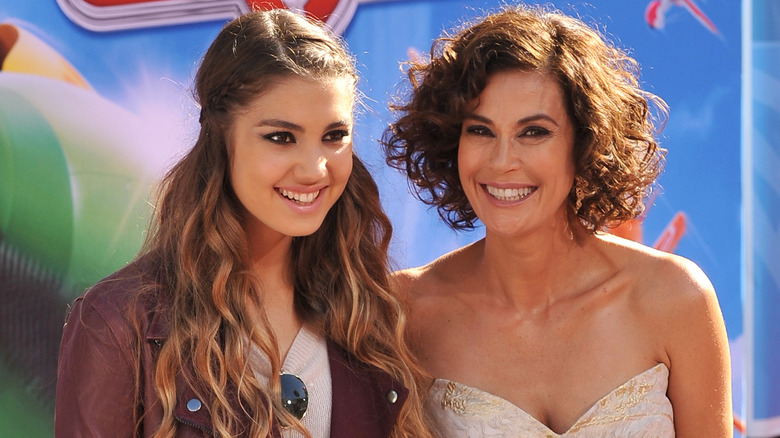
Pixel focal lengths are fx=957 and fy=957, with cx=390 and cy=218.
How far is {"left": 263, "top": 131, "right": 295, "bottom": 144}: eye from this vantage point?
231cm

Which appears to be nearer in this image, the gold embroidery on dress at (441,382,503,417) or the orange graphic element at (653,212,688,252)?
the gold embroidery on dress at (441,382,503,417)

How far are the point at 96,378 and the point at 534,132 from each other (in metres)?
1.28

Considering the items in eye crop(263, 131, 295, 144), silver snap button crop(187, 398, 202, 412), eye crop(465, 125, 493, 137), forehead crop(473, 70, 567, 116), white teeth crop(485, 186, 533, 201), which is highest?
forehead crop(473, 70, 567, 116)

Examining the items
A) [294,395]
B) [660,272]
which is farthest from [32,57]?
[660,272]

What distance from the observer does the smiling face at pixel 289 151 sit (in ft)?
7.55

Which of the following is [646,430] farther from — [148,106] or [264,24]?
[148,106]

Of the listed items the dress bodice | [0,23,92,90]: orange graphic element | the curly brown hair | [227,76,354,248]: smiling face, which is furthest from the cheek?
[0,23,92,90]: orange graphic element

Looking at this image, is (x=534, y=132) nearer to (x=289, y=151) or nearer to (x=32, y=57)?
(x=289, y=151)

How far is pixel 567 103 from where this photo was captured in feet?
8.51

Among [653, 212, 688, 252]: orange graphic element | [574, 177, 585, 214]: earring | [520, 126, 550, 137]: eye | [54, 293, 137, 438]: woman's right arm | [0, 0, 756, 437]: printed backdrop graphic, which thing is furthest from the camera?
[0, 0, 756, 437]: printed backdrop graphic

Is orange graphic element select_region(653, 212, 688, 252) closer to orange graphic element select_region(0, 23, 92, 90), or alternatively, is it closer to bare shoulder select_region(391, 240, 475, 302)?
bare shoulder select_region(391, 240, 475, 302)

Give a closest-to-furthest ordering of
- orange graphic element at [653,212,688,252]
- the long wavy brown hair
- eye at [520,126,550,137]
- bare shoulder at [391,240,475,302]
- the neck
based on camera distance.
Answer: the long wavy brown hair
eye at [520,126,550,137]
the neck
bare shoulder at [391,240,475,302]
orange graphic element at [653,212,688,252]

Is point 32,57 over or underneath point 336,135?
underneath

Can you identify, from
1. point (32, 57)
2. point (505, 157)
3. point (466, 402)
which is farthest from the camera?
point (32, 57)
